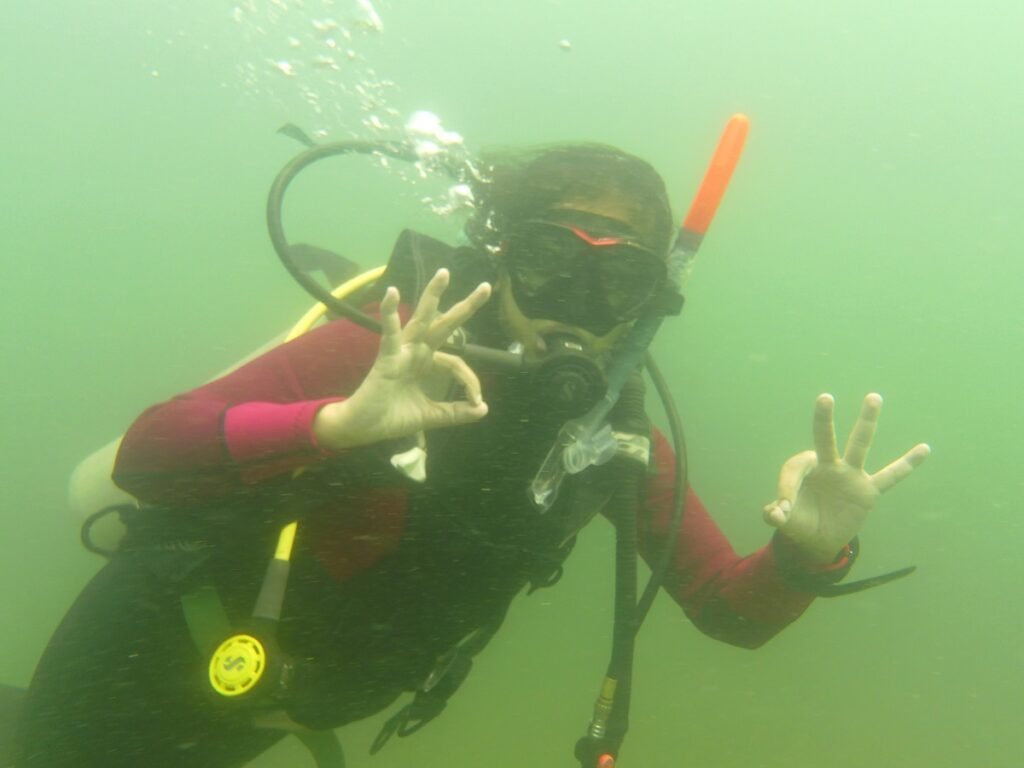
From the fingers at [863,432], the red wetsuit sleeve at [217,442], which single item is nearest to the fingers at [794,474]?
the fingers at [863,432]

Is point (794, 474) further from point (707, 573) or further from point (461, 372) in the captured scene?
point (461, 372)

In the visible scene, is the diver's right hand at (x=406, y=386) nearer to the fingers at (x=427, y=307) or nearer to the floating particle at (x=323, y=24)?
the fingers at (x=427, y=307)

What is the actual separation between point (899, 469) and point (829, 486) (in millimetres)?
241

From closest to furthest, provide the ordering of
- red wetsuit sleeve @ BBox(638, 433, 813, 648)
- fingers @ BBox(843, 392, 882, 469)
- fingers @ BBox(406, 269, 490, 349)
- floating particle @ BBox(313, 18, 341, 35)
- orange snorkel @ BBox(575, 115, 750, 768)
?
fingers @ BBox(406, 269, 490, 349) < fingers @ BBox(843, 392, 882, 469) < orange snorkel @ BBox(575, 115, 750, 768) < red wetsuit sleeve @ BBox(638, 433, 813, 648) < floating particle @ BBox(313, 18, 341, 35)

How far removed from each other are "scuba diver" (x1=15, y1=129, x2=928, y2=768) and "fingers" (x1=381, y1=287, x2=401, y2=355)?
0.24ft

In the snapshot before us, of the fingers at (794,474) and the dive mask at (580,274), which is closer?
the fingers at (794,474)

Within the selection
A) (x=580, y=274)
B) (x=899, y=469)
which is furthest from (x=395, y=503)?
(x=899, y=469)

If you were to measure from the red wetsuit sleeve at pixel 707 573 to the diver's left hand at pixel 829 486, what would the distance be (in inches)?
13.5

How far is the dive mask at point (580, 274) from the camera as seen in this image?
2.44 m

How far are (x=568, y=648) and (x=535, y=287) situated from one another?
17.4 meters

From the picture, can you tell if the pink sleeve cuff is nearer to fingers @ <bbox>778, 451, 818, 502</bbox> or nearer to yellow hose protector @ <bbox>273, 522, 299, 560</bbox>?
yellow hose protector @ <bbox>273, 522, 299, 560</bbox>

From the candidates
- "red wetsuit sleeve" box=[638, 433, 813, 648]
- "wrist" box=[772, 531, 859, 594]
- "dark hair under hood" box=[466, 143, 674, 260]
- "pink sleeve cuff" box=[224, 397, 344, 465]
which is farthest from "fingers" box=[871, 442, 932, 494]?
"pink sleeve cuff" box=[224, 397, 344, 465]

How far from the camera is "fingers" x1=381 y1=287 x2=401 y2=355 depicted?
1.64m

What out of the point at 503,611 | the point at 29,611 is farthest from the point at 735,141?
the point at 29,611
